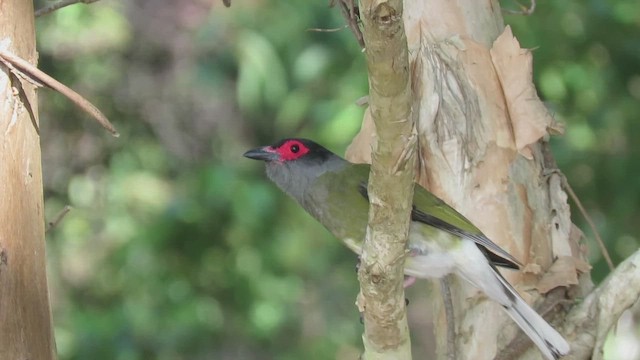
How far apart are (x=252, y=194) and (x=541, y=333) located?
2279 mm

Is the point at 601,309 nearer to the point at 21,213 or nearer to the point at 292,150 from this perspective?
the point at 292,150

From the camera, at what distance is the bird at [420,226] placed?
2654 mm

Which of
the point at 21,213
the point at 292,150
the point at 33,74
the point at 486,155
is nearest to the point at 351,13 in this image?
the point at 486,155

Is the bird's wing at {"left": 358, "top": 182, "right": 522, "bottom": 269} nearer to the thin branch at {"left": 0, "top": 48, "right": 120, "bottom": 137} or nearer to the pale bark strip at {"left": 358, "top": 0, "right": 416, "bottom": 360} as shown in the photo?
the pale bark strip at {"left": 358, "top": 0, "right": 416, "bottom": 360}

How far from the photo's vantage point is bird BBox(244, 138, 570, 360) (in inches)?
104

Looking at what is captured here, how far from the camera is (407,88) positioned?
183 cm

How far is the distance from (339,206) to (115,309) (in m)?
2.23

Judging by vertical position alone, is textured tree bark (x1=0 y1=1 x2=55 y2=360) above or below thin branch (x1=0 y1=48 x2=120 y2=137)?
below

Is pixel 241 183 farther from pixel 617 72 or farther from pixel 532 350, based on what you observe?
pixel 532 350

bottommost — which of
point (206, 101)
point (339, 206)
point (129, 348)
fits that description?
point (129, 348)

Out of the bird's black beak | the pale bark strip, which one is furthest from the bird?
the pale bark strip

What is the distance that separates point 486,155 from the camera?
2799mm

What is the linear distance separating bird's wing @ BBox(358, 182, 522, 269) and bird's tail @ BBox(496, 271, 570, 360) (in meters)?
0.12

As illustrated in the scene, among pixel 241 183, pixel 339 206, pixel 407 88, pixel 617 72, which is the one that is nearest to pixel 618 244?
pixel 617 72
